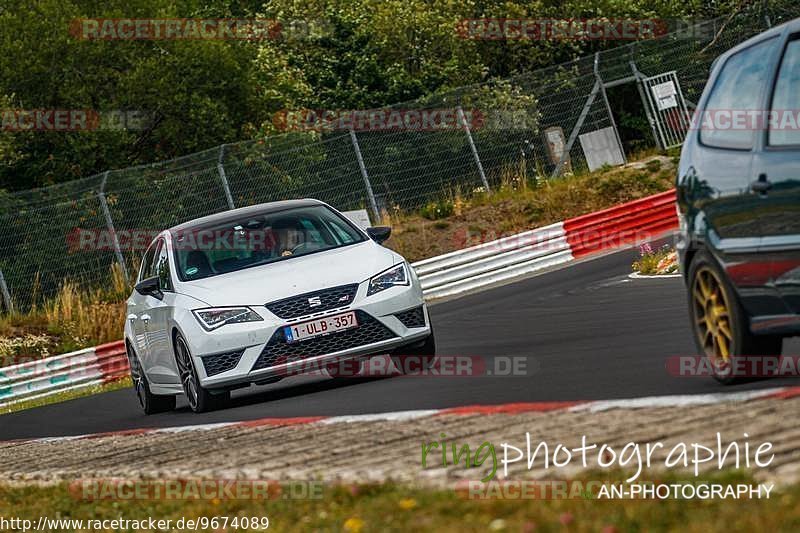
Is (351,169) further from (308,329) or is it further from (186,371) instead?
(308,329)

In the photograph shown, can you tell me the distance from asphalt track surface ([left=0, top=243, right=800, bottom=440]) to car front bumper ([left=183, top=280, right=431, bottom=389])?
283 mm

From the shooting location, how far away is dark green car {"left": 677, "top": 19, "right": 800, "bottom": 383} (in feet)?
24.3

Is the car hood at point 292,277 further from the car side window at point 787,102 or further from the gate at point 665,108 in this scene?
the gate at point 665,108

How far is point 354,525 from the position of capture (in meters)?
5.47

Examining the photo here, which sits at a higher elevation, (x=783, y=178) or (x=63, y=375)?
(x=783, y=178)

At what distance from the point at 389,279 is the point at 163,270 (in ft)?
8.20

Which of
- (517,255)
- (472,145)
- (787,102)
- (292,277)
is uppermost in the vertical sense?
(787,102)

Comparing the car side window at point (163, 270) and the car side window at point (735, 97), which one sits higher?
the car side window at point (735, 97)

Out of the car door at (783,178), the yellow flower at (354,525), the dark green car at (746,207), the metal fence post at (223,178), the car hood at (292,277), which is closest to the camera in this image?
the yellow flower at (354,525)

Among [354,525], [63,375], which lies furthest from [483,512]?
[63,375]

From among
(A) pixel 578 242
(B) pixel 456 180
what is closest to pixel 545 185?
(B) pixel 456 180

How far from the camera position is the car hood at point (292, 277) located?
38.9ft

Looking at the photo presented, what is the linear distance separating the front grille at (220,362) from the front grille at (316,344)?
17cm

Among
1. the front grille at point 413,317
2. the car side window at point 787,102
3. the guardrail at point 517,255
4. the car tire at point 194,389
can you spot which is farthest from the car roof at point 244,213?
the guardrail at point 517,255
